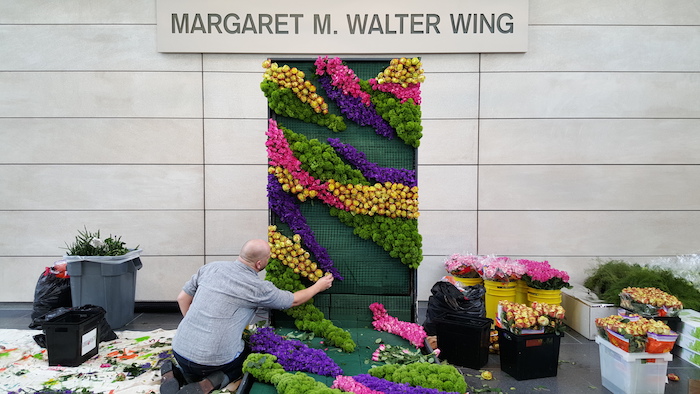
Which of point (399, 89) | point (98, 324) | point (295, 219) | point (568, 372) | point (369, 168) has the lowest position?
point (568, 372)

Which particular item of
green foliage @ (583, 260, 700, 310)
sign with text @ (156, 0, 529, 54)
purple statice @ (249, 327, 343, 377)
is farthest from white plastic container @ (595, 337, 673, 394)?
sign with text @ (156, 0, 529, 54)

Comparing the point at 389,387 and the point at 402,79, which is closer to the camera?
the point at 389,387

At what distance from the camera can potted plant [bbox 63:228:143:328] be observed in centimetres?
533

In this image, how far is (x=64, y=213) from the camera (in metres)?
6.21

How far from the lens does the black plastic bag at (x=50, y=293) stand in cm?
Answer: 542

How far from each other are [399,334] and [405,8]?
12.4 feet

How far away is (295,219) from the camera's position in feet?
15.2

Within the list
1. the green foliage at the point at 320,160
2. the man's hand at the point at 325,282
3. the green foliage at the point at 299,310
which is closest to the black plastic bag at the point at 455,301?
the green foliage at the point at 299,310

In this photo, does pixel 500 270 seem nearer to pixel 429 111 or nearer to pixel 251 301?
pixel 429 111

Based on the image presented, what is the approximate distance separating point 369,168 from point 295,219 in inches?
32.2

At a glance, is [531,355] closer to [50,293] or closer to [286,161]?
[286,161]

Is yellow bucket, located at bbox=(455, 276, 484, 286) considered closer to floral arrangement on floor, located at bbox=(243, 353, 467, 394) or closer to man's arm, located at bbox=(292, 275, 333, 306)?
man's arm, located at bbox=(292, 275, 333, 306)

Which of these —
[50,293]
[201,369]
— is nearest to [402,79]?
[201,369]

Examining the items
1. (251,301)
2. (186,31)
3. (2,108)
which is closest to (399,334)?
(251,301)
